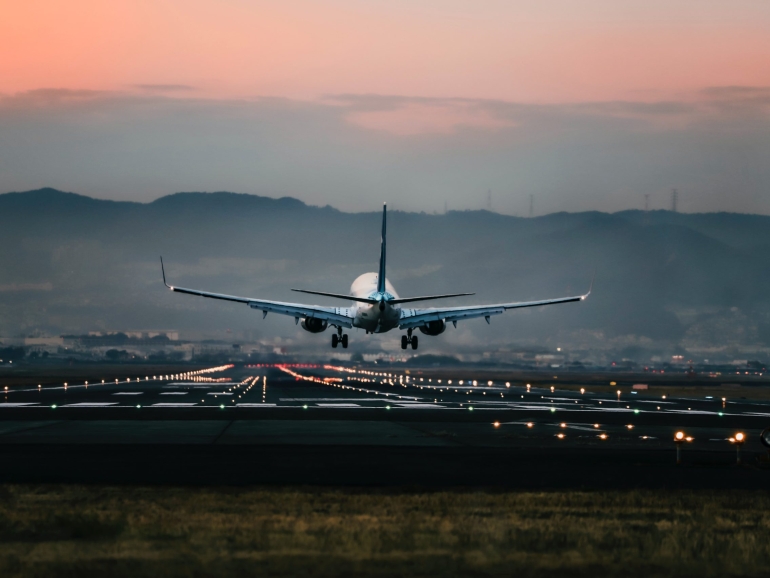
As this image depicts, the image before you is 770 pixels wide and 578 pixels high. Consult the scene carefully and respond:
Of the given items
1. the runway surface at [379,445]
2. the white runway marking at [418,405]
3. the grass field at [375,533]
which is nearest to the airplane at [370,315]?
the white runway marking at [418,405]

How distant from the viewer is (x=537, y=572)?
14.7m

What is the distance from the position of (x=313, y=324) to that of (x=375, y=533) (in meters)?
69.5

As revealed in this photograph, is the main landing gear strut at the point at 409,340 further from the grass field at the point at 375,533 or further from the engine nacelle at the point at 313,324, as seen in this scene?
the grass field at the point at 375,533

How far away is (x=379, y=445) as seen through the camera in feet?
122

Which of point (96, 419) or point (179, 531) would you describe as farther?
point (96, 419)

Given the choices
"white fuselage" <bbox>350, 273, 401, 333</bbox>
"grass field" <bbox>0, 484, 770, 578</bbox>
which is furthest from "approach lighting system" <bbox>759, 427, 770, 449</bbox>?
"white fuselage" <bbox>350, 273, 401, 333</bbox>

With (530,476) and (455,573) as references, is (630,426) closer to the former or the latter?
(530,476)

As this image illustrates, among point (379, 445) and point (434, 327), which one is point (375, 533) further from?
point (434, 327)

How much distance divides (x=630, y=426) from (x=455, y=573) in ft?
120

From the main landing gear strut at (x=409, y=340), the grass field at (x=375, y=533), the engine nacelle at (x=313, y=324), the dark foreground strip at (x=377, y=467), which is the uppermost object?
the engine nacelle at (x=313, y=324)

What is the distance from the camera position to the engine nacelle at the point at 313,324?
8688cm

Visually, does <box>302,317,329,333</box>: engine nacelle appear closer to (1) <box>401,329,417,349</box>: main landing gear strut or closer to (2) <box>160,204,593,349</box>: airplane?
(2) <box>160,204,593,349</box>: airplane

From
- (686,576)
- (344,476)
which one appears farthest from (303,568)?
(344,476)

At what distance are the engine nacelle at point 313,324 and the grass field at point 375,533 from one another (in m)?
62.9
